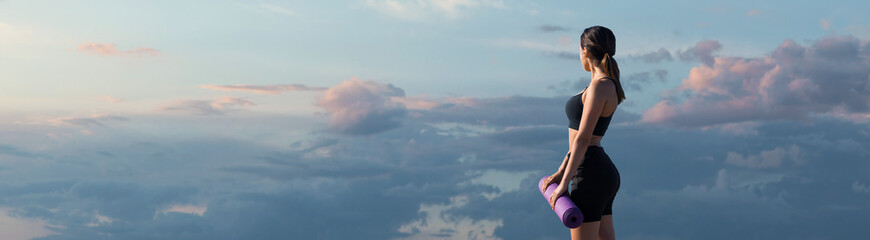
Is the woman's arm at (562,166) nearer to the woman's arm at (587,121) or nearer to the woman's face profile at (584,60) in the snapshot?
the woman's arm at (587,121)

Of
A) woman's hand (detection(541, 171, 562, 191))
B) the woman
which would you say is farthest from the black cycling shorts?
woman's hand (detection(541, 171, 562, 191))

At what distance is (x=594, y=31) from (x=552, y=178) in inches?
62.2

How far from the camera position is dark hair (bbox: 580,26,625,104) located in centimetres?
708

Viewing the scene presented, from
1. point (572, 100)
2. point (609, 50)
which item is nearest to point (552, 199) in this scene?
point (572, 100)


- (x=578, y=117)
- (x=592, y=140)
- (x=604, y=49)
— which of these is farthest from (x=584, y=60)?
(x=592, y=140)

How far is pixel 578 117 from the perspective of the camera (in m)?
7.21

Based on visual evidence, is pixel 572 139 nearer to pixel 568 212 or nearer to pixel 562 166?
pixel 562 166

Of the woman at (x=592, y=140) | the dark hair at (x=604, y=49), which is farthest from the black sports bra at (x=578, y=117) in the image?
the dark hair at (x=604, y=49)

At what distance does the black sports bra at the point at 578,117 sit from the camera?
23.5 feet

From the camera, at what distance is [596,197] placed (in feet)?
23.8

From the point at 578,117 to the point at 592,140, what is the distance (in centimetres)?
26

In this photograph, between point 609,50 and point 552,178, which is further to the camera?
point 552,178

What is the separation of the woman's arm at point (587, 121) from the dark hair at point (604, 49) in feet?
0.62

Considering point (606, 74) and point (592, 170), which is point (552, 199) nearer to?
point (592, 170)
